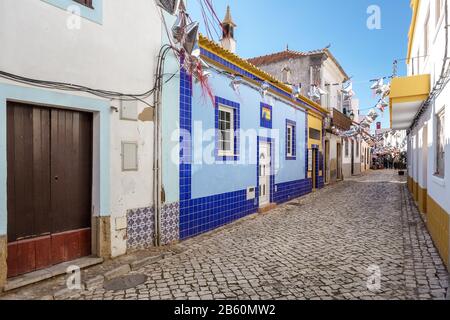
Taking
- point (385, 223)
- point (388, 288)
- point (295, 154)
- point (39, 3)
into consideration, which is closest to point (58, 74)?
point (39, 3)

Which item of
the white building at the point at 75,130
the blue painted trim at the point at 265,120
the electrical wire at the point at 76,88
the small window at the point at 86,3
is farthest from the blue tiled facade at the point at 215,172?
the small window at the point at 86,3

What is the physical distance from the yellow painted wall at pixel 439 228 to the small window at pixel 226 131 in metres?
4.55

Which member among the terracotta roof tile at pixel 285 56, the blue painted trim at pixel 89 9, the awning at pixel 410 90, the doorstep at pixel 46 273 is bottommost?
the doorstep at pixel 46 273

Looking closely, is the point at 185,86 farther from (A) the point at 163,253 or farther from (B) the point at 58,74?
(A) the point at 163,253

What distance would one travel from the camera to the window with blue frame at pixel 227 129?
6855 millimetres

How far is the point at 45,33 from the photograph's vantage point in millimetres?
3658

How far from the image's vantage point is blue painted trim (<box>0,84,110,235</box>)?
335 cm

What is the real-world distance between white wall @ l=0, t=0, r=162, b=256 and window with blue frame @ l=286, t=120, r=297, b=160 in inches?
280

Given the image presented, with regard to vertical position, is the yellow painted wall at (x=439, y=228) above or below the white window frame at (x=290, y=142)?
below

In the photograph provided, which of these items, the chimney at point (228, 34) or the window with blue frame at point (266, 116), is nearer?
the window with blue frame at point (266, 116)

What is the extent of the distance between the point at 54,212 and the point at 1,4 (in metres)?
2.74

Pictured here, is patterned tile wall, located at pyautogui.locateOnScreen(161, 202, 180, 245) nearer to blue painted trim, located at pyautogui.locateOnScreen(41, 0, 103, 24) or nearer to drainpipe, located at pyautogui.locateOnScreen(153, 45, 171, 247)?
drainpipe, located at pyautogui.locateOnScreen(153, 45, 171, 247)

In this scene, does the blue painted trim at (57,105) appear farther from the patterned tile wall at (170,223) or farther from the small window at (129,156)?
the patterned tile wall at (170,223)

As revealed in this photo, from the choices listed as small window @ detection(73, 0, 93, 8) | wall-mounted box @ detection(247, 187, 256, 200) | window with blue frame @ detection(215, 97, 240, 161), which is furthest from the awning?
small window @ detection(73, 0, 93, 8)
